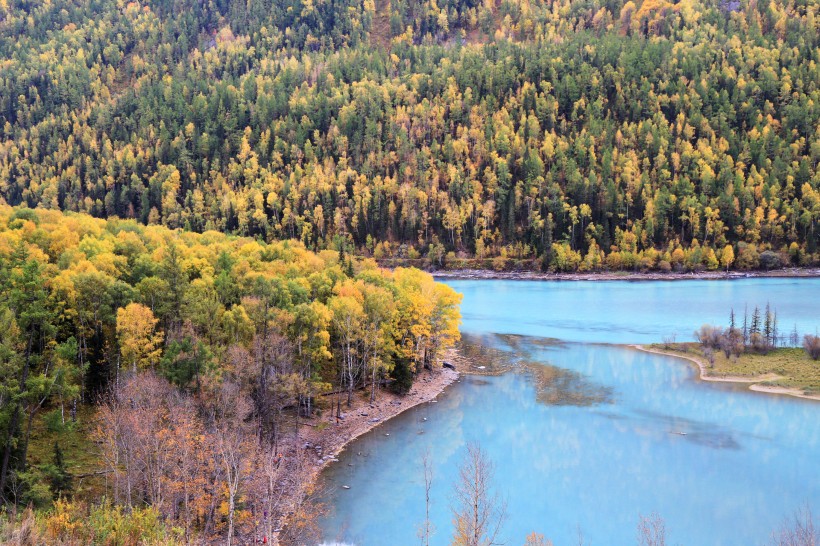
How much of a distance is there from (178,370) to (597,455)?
85.6ft

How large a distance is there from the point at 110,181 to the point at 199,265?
485 feet

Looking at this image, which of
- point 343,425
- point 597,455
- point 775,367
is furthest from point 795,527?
point 775,367

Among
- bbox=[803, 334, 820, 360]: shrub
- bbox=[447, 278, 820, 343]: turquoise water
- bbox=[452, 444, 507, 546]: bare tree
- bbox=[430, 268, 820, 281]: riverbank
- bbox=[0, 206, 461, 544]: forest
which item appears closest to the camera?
bbox=[0, 206, 461, 544]: forest

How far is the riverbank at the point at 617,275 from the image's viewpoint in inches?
4958

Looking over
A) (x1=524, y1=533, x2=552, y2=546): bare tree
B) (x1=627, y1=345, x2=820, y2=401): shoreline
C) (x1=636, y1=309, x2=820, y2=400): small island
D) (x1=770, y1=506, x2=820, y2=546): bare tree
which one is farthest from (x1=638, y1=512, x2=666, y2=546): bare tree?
(x1=636, y1=309, x2=820, y2=400): small island

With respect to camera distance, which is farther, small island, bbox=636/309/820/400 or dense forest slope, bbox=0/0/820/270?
dense forest slope, bbox=0/0/820/270

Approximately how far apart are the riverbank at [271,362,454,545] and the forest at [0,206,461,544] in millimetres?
665

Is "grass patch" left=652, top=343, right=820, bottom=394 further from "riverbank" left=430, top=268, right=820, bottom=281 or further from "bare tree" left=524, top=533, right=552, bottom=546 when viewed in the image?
"riverbank" left=430, top=268, right=820, bottom=281

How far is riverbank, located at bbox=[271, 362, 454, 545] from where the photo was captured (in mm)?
36250

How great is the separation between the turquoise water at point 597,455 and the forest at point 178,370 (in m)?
4.55

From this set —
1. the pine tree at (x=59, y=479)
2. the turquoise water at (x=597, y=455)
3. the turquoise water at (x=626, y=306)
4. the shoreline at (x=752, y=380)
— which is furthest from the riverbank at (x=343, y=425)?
the turquoise water at (x=626, y=306)

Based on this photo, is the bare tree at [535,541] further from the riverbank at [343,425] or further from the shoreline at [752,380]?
the shoreline at [752,380]

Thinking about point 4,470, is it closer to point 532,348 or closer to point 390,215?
point 532,348

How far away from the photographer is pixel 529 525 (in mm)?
32344
